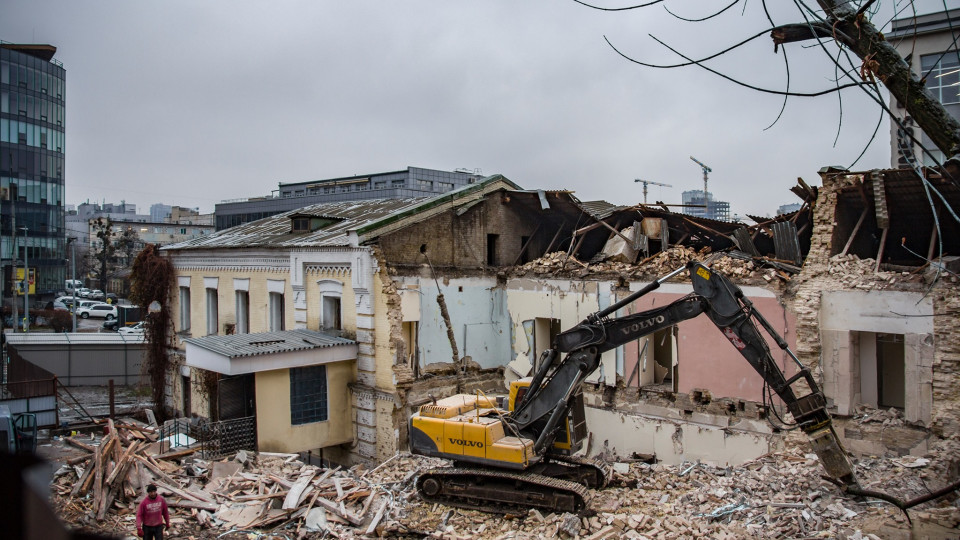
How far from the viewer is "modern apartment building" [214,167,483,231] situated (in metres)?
56.1

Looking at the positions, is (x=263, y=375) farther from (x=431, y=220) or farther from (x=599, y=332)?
(x=599, y=332)

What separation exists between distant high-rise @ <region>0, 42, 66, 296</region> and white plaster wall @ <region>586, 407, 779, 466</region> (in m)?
36.7

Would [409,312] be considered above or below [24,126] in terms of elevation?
below

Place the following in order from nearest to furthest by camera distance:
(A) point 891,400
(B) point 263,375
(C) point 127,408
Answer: (A) point 891,400 → (B) point 263,375 → (C) point 127,408

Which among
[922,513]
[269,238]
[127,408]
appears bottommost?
[127,408]

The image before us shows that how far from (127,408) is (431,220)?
54.7ft

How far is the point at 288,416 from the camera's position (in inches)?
711

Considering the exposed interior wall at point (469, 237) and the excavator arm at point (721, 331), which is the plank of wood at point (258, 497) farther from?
the exposed interior wall at point (469, 237)

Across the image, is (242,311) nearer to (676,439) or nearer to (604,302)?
(604,302)

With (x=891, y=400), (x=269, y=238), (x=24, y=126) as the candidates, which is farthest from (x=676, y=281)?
(x=24, y=126)

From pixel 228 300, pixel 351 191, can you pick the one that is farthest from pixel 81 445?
pixel 351 191

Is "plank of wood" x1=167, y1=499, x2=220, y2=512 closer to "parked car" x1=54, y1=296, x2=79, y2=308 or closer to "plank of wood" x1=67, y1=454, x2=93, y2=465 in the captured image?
"plank of wood" x1=67, y1=454, x2=93, y2=465

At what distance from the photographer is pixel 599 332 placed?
518 inches

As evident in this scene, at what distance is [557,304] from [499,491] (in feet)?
25.6
